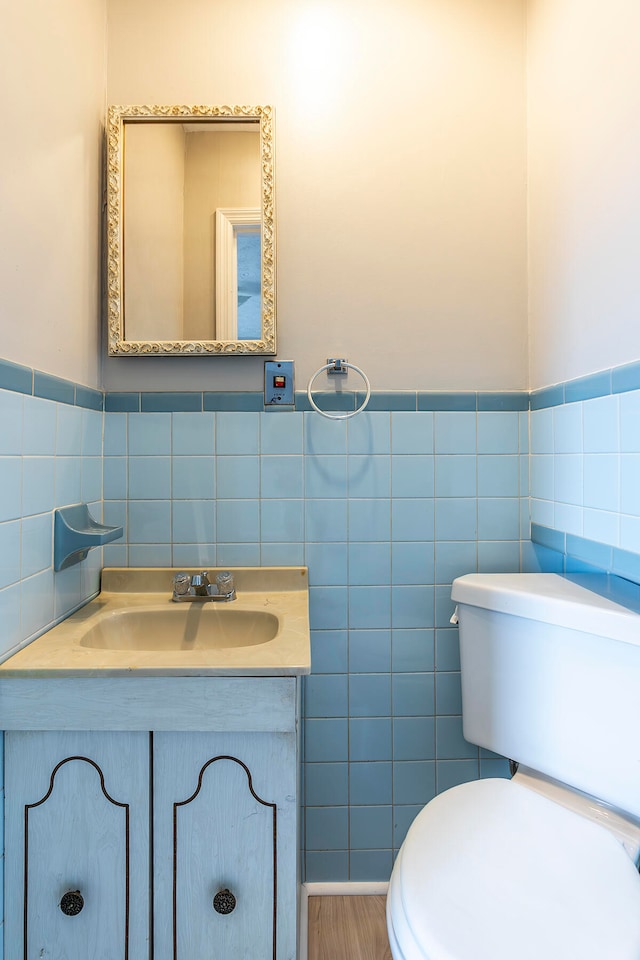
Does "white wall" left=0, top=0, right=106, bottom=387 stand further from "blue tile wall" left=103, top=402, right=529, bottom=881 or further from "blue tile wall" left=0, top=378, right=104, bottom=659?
Result: "blue tile wall" left=103, top=402, right=529, bottom=881

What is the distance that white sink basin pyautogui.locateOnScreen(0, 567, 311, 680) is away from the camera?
0.95 meters

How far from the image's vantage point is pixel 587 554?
123 centimetres

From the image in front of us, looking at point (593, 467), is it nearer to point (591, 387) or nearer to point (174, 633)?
point (591, 387)

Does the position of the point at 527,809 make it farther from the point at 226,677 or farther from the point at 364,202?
the point at 364,202

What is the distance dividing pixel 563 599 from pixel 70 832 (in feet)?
3.41

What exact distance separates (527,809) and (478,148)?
1.59m

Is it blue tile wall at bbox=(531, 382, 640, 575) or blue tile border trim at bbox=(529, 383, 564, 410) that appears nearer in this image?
blue tile wall at bbox=(531, 382, 640, 575)

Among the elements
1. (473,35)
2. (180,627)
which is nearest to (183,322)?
(180,627)


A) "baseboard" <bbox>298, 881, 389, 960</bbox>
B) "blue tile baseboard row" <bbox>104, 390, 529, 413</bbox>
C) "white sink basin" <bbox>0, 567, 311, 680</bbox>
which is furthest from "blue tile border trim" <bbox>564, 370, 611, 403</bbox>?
"baseboard" <bbox>298, 881, 389, 960</bbox>

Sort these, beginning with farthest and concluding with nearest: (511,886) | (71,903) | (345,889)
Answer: (345,889) < (71,903) < (511,886)

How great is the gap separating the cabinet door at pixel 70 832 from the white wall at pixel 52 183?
727 mm

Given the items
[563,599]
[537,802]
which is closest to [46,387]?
[563,599]

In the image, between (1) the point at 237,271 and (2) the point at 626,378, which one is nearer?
(2) the point at 626,378

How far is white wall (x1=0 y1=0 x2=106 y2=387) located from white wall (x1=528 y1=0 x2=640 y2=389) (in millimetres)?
1149
